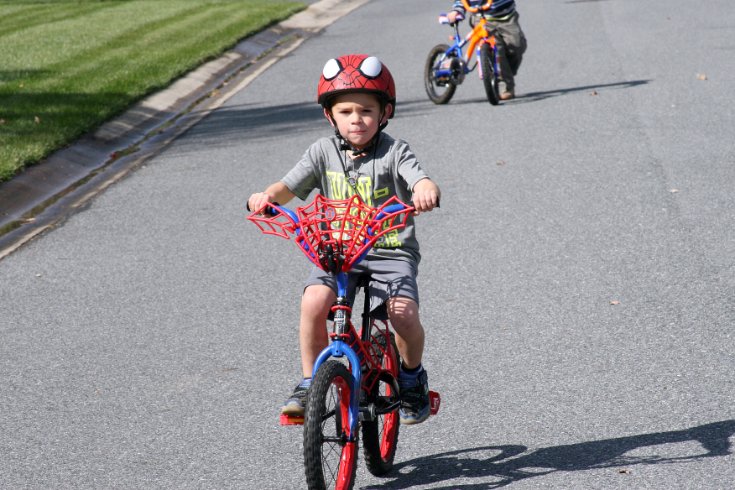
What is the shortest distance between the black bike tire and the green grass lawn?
3.51 meters

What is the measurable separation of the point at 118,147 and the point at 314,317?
8.32 meters

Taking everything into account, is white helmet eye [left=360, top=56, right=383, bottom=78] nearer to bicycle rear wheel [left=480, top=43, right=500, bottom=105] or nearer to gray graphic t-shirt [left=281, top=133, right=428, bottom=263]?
gray graphic t-shirt [left=281, top=133, right=428, bottom=263]

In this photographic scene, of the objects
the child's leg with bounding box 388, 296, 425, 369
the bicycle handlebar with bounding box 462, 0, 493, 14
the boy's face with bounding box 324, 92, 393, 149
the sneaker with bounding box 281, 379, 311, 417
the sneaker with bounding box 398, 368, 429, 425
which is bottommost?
the bicycle handlebar with bounding box 462, 0, 493, 14

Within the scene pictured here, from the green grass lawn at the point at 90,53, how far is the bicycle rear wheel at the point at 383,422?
6.49 metres

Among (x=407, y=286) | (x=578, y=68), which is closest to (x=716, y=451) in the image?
(x=407, y=286)

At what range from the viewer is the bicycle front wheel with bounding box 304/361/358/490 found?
3.91 metres

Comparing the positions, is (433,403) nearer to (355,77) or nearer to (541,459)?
(541,459)

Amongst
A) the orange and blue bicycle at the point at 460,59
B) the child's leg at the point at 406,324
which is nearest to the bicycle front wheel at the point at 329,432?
the child's leg at the point at 406,324

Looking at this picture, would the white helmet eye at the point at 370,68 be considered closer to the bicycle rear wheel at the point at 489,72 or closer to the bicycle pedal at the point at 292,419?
the bicycle pedal at the point at 292,419

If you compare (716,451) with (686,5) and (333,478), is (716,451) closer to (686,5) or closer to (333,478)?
(333,478)

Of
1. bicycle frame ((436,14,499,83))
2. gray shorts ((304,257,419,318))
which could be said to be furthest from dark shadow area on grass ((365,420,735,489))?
bicycle frame ((436,14,499,83))

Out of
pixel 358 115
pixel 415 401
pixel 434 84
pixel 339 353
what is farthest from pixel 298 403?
pixel 434 84

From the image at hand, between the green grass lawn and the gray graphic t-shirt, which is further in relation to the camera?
the green grass lawn

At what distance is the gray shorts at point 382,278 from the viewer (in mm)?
4426
